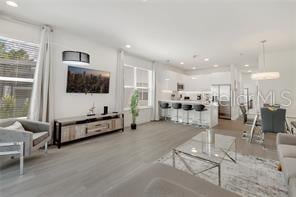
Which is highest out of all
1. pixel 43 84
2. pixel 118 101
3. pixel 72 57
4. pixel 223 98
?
pixel 72 57

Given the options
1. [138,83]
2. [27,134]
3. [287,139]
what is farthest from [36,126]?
[287,139]

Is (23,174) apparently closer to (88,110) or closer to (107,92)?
(88,110)

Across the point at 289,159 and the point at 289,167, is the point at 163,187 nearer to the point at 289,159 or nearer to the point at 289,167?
the point at 289,167

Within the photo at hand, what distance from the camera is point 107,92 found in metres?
5.36

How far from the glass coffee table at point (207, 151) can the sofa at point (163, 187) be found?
802 mm

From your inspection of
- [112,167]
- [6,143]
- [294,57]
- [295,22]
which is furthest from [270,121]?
[6,143]

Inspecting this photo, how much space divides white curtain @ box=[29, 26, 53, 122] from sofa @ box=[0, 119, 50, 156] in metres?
0.33

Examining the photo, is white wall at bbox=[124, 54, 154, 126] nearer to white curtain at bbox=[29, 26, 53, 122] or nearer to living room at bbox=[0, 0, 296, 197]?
living room at bbox=[0, 0, 296, 197]

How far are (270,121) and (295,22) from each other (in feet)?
7.67

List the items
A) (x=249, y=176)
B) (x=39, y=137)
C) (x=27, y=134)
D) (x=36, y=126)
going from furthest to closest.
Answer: (x=36, y=126)
(x=39, y=137)
(x=27, y=134)
(x=249, y=176)

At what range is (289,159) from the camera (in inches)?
80.0

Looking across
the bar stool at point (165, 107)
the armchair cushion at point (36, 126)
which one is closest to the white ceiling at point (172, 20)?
the armchair cushion at point (36, 126)

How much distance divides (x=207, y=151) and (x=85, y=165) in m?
2.28

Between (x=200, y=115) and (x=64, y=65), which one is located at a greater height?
(x=64, y=65)
